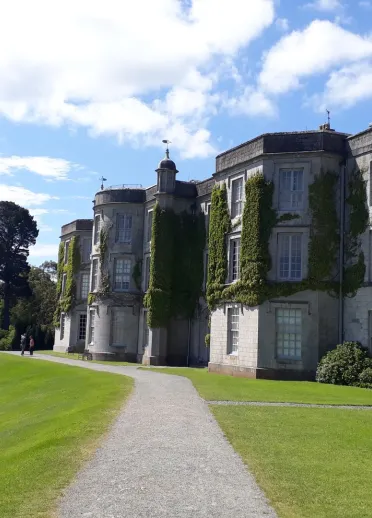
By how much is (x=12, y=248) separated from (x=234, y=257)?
44011mm

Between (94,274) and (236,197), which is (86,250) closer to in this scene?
(94,274)

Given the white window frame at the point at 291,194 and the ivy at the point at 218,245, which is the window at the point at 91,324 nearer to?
the ivy at the point at 218,245

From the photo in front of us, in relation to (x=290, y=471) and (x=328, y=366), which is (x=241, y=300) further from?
(x=290, y=471)

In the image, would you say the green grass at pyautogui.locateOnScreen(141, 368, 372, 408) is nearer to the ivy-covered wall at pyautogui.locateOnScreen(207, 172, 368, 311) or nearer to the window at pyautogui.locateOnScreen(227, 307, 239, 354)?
the window at pyautogui.locateOnScreen(227, 307, 239, 354)

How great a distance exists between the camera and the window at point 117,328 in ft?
137

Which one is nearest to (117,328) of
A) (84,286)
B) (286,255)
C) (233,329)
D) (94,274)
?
(94,274)

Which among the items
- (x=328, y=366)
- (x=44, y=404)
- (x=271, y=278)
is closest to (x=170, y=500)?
(x=44, y=404)

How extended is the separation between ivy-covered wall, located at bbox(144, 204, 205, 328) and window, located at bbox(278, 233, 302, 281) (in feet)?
30.9

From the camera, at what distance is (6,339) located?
196ft

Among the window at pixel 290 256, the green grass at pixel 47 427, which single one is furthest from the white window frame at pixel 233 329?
the green grass at pixel 47 427

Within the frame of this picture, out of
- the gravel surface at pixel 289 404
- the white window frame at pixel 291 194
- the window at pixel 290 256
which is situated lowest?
the gravel surface at pixel 289 404

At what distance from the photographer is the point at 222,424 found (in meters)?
13.7

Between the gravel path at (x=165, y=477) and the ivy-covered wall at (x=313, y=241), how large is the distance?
15.2 m

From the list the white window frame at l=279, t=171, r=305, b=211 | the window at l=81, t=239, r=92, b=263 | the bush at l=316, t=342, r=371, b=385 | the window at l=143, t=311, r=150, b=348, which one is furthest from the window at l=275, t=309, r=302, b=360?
the window at l=81, t=239, r=92, b=263
